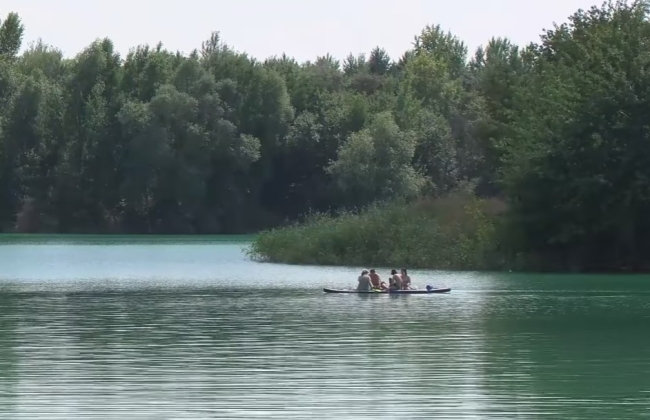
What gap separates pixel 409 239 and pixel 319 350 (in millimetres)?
31084

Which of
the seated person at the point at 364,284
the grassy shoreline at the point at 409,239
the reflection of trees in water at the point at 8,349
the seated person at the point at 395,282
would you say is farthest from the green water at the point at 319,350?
the grassy shoreline at the point at 409,239

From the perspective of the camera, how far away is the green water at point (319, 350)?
20.3m

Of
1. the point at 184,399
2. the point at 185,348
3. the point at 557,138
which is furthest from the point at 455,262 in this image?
the point at 184,399

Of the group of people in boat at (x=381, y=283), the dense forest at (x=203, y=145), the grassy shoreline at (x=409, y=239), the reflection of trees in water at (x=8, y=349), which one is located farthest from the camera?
the dense forest at (x=203, y=145)

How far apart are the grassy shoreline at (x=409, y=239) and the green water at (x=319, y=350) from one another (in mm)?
5953

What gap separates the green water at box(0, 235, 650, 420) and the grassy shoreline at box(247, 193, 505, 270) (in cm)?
595

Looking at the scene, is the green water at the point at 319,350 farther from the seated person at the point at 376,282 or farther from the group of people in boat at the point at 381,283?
the seated person at the point at 376,282

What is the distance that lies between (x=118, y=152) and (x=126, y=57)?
36.2 feet

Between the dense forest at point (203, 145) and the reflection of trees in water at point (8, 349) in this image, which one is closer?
the reflection of trees in water at point (8, 349)

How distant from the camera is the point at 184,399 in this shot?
20719mm

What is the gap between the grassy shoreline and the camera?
56.6 m

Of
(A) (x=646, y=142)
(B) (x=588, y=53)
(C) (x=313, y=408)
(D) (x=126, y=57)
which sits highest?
(D) (x=126, y=57)

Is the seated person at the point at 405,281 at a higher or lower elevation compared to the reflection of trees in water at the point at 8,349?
higher

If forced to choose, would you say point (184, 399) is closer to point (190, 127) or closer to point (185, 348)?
point (185, 348)
